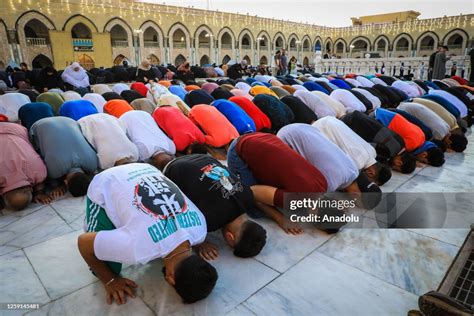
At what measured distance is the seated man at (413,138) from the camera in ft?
11.0

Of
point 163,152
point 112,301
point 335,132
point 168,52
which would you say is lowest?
point 112,301

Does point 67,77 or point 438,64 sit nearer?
point 67,77

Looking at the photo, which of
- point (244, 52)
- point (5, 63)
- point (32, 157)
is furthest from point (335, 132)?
point (244, 52)

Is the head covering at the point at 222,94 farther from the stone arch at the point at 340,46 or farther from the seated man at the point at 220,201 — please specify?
the stone arch at the point at 340,46

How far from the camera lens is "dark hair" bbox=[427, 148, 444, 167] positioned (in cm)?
338

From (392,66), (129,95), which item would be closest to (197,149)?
(129,95)

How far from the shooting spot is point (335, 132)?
2869mm

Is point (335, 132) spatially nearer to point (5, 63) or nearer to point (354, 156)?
point (354, 156)

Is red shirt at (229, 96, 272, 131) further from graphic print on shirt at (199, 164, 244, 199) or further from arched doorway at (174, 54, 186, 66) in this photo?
arched doorway at (174, 54, 186, 66)

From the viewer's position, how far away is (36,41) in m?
18.4

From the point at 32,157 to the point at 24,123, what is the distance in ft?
4.09

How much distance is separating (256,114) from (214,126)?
2.89 ft

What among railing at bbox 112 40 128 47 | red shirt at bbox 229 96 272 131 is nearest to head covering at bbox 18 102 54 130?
red shirt at bbox 229 96 272 131

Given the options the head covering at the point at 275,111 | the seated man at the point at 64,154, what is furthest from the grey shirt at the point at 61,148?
the head covering at the point at 275,111
